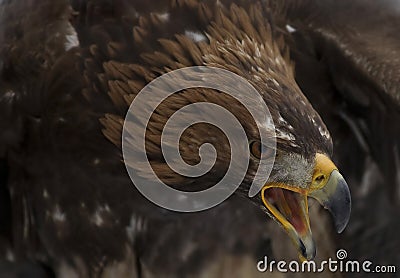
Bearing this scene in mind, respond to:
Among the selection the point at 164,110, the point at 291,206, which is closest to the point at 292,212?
the point at 291,206

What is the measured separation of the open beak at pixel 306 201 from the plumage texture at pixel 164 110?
45mm

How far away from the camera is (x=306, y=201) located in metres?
1.68

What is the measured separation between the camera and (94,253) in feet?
6.05

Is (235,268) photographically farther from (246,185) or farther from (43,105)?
(43,105)

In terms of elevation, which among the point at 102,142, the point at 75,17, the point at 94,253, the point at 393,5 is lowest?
the point at 94,253

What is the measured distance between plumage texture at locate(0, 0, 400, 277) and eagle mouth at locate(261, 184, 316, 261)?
0.31 ft

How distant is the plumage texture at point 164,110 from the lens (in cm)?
171

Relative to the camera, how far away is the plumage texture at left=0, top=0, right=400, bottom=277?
1.71 m

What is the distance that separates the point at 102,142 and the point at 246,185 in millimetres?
264

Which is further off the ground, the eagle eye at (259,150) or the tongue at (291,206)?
the eagle eye at (259,150)

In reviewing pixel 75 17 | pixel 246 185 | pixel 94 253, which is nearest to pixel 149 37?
pixel 75 17

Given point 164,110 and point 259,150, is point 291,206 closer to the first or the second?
point 259,150

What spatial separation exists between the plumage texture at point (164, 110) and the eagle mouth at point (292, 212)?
95mm

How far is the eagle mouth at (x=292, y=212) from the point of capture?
168 cm
